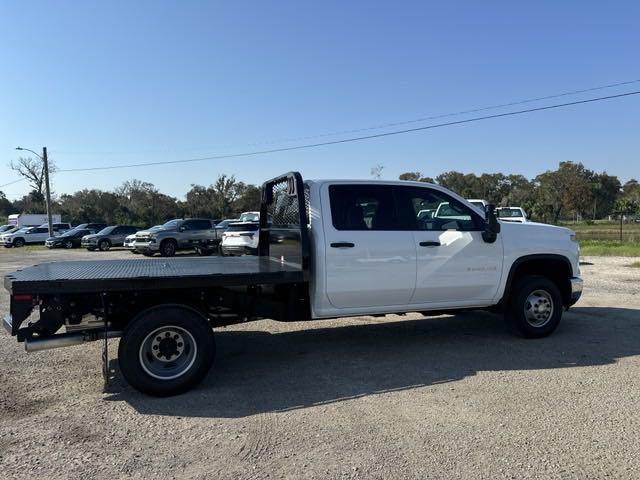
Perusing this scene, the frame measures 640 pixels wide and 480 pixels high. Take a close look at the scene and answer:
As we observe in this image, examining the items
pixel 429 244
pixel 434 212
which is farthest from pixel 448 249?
pixel 434 212

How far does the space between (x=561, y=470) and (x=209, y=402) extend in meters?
2.96

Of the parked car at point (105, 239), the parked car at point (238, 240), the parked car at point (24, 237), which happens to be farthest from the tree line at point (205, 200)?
the parked car at point (238, 240)

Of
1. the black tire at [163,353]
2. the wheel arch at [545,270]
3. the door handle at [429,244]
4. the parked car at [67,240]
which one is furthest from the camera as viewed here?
the parked car at [67,240]

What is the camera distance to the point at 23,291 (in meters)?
4.52

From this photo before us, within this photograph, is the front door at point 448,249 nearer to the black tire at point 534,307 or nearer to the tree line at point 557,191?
the black tire at point 534,307

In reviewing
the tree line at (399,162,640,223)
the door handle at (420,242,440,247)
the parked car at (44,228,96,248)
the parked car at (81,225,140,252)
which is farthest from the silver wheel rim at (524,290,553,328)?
the tree line at (399,162,640,223)

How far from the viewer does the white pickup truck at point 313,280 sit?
4.91 m

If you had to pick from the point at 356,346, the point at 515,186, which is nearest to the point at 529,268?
the point at 356,346

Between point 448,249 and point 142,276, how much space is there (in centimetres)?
351

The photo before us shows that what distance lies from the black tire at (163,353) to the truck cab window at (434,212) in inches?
107

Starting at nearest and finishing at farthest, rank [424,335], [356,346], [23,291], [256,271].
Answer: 1. [23,291]
2. [256,271]
3. [356,346]
4. [424,335]

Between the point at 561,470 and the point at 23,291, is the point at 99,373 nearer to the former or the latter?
the point at 23,291

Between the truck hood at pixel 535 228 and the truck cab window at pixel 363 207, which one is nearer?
the truck cab window at pixel 363 207

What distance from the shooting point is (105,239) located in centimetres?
3244
